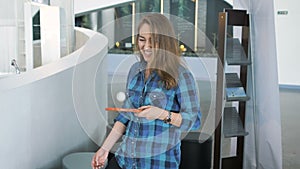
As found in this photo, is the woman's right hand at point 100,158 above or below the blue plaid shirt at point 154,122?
below

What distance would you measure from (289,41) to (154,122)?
25.8 feet

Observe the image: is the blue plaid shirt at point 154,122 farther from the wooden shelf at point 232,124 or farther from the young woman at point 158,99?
the wooden shelf at point 232,124

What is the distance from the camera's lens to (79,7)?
10.6 metres

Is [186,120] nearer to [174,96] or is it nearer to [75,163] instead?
[174,96]

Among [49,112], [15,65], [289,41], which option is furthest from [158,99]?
[289,41]

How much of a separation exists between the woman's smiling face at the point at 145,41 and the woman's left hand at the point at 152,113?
0.57 ft

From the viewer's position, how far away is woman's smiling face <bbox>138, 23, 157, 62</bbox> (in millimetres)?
1167

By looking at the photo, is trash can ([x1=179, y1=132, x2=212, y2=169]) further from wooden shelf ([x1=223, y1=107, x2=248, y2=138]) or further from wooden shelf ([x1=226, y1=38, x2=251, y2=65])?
wooden shelf ([x1=226, y1=38, x2=251, y2=65])

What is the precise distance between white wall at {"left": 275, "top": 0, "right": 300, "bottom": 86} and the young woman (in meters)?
7.71

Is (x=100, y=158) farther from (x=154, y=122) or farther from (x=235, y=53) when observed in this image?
(x=235, y=53)

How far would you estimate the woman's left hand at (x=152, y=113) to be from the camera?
114cm

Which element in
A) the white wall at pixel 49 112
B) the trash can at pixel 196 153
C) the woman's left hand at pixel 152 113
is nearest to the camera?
the woman's left hand at pixel 152 113

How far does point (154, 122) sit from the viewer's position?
122 centimetres

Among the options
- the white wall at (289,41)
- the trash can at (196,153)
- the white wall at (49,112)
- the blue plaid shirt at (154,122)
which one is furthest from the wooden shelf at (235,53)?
the white wall at (289,41)
